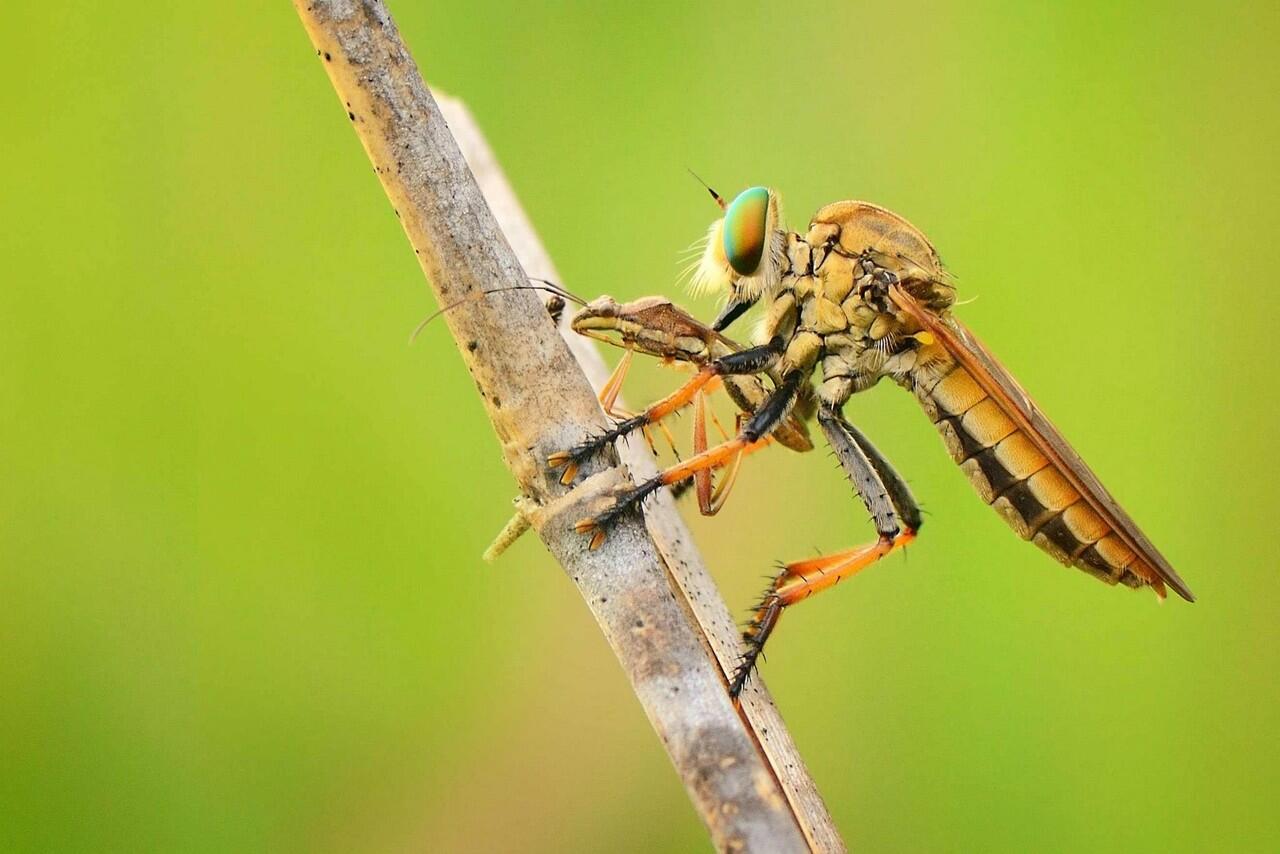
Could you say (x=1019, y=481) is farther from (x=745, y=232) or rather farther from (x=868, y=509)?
(x=745, y=232)

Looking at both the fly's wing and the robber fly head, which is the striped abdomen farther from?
the robber fly head

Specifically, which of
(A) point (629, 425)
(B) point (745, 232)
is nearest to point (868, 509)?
(B) point (745, 232)

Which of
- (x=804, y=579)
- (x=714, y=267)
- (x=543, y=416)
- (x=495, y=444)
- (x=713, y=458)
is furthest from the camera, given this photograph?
(x=495, y=444)

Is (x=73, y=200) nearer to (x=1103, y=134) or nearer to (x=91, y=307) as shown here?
(x=91, y=307)

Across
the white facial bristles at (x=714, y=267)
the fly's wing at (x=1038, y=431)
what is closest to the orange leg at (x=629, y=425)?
the white facial bristles at (x=714, y=267)

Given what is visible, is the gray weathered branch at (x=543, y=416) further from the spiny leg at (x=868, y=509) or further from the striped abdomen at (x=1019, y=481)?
the striped abdomen at (x=1019, y=481)

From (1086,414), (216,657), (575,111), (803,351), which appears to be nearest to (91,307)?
(216,657)
